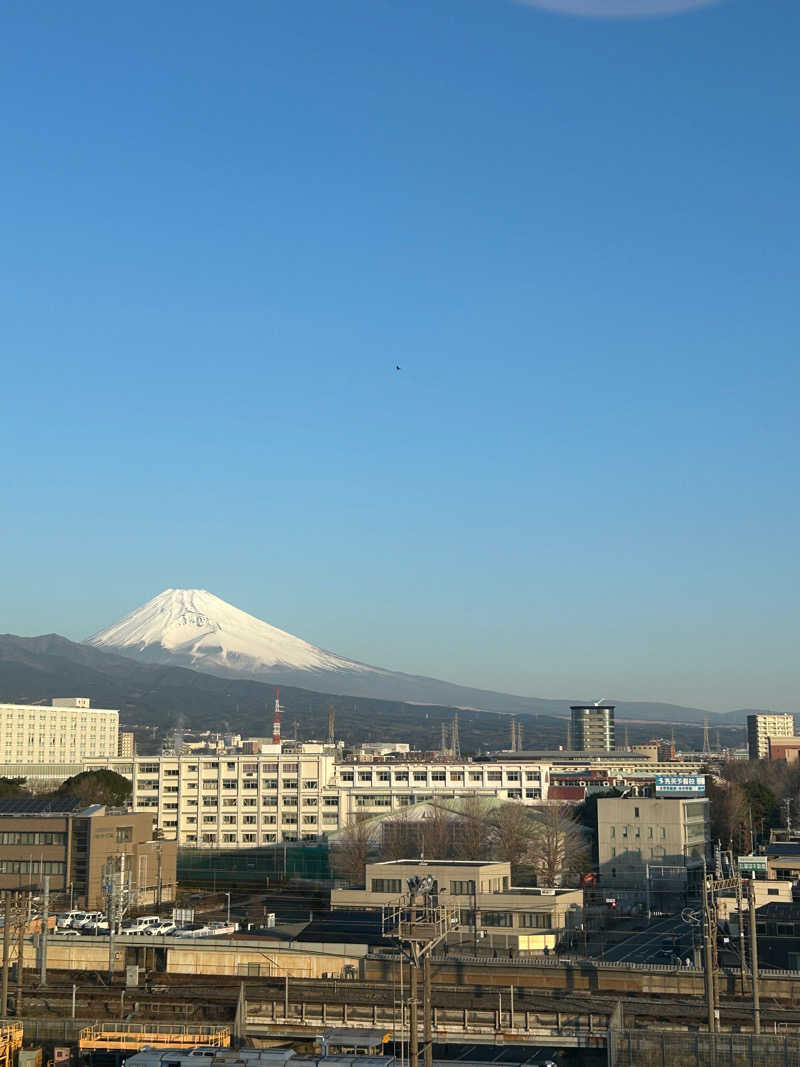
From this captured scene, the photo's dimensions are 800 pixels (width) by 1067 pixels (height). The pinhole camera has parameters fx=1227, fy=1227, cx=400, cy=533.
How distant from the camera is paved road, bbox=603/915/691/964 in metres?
22.3

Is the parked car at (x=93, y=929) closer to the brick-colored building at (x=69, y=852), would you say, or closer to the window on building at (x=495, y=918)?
the brick-colored building at (x=69, y=852)

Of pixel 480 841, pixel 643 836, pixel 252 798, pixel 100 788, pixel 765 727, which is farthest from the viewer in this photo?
pixel 765 727

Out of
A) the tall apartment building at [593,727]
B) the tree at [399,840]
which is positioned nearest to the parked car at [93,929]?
the tree at [399,840]

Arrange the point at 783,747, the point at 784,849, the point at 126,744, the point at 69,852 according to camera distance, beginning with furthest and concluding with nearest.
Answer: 1. the point at 126,744
2. the point at 783,747
3. the point at 784,849
4. the point at 69,852

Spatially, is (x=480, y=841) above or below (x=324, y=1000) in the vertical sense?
above

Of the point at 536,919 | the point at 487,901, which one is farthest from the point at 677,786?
the point at 536,919

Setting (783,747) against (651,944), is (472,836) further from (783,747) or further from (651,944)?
(783,747)

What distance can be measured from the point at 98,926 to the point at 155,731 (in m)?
151

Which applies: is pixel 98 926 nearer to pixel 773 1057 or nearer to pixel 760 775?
pixel 773 1057

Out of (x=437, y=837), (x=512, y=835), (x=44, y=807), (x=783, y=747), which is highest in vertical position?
(x=783, y=747)

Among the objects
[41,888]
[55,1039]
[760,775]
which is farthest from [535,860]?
[760,775]

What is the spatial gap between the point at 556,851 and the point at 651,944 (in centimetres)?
1220

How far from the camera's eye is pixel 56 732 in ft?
319

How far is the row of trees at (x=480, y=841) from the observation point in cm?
3653
